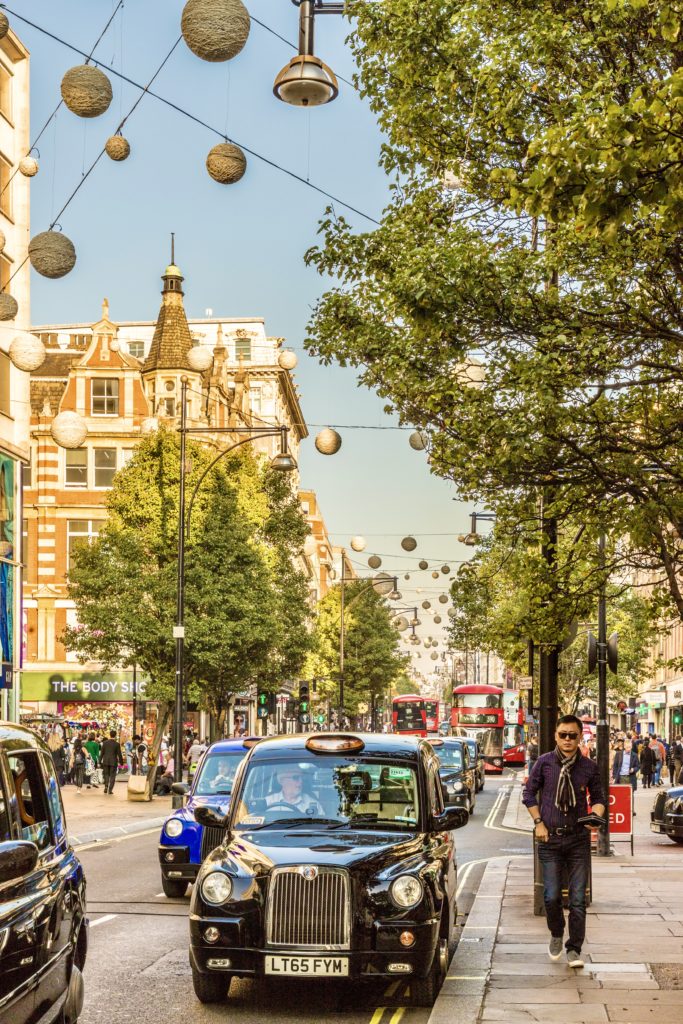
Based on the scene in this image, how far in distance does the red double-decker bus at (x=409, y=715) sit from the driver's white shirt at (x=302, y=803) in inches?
2560

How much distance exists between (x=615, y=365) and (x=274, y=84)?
13.2 feet

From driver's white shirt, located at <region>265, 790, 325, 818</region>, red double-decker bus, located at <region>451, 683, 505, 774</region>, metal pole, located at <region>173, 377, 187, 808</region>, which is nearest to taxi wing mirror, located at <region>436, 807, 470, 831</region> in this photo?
driver's white shirt, located at <region>265, 790, 325, 818</region>

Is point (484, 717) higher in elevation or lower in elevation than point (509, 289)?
lower

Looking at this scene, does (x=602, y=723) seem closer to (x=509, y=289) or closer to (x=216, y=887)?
(x=509, y=289)

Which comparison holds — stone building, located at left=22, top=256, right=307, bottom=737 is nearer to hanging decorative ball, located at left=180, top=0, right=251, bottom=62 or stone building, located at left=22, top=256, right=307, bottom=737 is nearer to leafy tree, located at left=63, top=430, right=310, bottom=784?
leafy tree, located at left=63, top=430, right=310, bottom=784

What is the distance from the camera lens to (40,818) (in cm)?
690

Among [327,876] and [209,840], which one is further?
[209,840]

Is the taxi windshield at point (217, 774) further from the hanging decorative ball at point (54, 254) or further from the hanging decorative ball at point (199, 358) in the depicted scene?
the hanging decorative ball at point (199, 358)

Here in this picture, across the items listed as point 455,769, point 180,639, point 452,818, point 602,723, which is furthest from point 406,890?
point 180,639

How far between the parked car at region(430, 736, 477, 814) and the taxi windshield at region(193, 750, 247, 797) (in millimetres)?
12380

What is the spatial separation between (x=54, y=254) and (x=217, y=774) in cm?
607

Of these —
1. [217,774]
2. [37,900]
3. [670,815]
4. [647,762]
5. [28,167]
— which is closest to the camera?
[37,900]

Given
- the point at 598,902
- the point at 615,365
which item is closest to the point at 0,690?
the point at 598,902

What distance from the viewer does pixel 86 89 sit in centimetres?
1320
